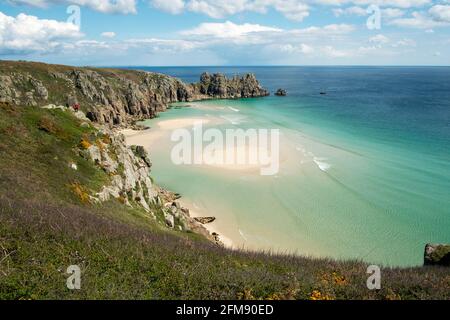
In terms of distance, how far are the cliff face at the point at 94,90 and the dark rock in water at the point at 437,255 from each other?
189 ft

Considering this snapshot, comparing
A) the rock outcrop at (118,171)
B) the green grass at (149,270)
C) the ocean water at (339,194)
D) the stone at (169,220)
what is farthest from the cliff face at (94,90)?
the green grass at (149,270)

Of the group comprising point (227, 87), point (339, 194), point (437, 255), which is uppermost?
point (227, 87)

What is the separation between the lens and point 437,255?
52.8 ft

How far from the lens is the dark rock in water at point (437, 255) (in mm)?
15727

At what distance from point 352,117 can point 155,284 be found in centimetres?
9763

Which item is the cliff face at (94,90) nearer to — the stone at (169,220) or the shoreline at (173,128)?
the shoreline at (173,128)

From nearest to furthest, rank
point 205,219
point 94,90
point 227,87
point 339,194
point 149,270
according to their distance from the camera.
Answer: point 149,270, point 205,219, point 339,194, point 94,90, point 227,87

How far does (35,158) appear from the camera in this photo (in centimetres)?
2389

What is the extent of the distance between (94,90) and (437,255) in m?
96.5

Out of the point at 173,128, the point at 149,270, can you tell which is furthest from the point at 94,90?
the point at 149,270

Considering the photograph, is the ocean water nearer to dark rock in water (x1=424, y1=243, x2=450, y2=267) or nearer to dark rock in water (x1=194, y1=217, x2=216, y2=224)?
→ dark rock in water (x1=194, y1=217, x2=216, y2=224)

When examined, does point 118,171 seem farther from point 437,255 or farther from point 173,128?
point 173,128

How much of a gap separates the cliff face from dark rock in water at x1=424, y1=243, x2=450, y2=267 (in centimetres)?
5774
